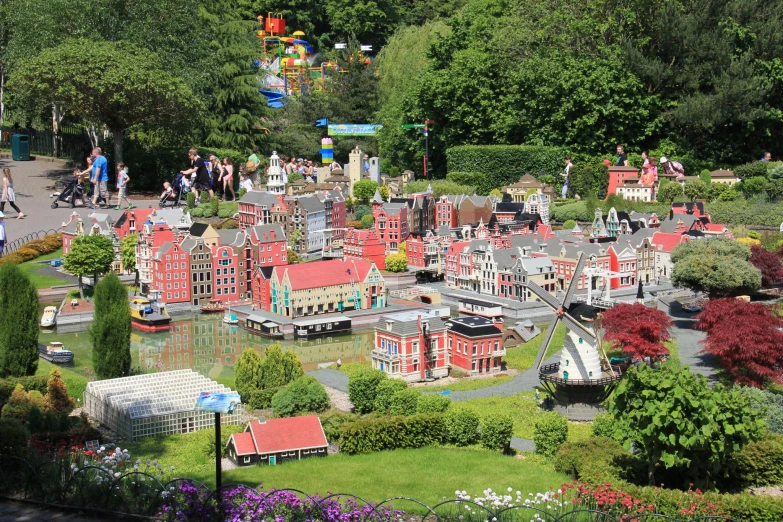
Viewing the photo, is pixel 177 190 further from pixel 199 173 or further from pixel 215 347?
pixel 215 347

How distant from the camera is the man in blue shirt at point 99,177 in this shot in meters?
69.4

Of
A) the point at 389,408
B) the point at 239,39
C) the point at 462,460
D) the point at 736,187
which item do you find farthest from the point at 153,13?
the point at 462,460

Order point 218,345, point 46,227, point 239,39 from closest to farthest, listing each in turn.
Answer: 1. point 218,345
2. point 46,227
3. point 239,39

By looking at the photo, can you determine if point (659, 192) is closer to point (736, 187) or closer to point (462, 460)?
point (736, 187)

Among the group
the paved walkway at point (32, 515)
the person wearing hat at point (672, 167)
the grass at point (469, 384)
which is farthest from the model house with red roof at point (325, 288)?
the paved walkway at point (32, 515)

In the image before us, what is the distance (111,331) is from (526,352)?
17.5 meters

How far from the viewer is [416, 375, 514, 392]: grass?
143 feet

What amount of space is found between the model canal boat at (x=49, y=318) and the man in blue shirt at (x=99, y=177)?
50.6 feet

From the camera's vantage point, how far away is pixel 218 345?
5338 cm

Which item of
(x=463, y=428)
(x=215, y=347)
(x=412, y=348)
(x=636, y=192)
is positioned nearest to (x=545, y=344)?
(x=412, y=348)

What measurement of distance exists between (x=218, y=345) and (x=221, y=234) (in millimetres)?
10253

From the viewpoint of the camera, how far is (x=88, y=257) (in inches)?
2255

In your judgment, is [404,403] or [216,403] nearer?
[216,403]

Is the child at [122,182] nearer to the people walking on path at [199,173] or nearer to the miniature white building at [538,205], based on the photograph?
the people walking on path at [199,173]
